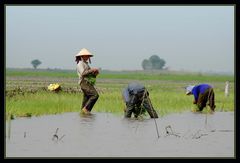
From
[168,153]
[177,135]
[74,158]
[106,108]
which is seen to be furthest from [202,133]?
[106,108]

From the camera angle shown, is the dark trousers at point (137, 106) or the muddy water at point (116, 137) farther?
the dark trousers at point (137, 106)

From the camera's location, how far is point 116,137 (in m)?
8.57

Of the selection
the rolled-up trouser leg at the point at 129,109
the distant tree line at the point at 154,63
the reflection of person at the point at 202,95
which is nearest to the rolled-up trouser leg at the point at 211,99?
the reflection of person at the point at 202,95

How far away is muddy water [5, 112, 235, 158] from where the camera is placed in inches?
287

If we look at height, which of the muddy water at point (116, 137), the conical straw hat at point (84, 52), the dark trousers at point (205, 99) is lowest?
the muddy water at point (116, 137)

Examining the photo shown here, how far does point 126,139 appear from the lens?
27.4ft

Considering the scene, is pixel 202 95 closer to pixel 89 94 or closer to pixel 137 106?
pixel 137 106

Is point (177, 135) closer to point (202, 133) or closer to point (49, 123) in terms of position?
point (202, 133)

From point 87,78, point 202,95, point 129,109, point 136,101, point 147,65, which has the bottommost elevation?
point 129,109

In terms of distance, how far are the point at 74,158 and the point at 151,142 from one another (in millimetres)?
1671

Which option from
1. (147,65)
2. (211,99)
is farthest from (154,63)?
(211,99)

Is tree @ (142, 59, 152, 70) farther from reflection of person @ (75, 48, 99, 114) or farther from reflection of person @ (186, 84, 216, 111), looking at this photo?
reflection of person @ (75, 48, 99, 114)

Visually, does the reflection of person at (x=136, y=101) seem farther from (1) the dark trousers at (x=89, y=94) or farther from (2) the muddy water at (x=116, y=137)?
(1) the dark trousers at (x=89, y=94)

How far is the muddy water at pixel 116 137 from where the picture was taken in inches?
287
